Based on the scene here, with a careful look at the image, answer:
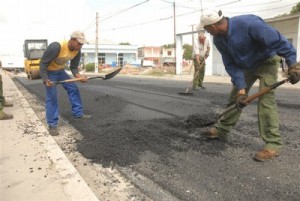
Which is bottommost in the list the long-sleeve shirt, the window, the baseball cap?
the long-sleeve shirt

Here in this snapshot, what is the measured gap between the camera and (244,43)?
12.1 ft

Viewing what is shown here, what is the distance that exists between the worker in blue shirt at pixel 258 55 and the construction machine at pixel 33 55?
19810 millimetres

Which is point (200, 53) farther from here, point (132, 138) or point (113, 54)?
point (113, 54)

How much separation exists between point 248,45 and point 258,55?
0.55ft

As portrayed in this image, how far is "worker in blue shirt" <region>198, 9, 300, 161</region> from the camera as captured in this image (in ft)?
11.6

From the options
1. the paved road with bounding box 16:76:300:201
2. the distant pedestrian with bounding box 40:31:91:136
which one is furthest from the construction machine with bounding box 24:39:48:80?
the distant pedestrian with bounding box 40:31:91:136

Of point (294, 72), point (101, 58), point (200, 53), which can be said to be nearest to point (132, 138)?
point (294, 72)

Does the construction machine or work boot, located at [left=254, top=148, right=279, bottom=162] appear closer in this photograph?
work boot, located at [left=254, top=148, right=279, bottom=162]

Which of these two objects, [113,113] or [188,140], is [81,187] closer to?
[188,140]

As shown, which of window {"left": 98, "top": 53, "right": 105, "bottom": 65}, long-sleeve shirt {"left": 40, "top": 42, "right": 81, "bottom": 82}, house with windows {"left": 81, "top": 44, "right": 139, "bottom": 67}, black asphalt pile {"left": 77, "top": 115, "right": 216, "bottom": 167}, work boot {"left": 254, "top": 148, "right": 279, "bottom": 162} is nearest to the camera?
work boot {"left": 254, "top": 148, "right": 279, "bottom": 162}

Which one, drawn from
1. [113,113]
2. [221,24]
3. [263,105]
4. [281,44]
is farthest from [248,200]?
[113,113]

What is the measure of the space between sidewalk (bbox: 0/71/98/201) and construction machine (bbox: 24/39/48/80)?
57.3 ft

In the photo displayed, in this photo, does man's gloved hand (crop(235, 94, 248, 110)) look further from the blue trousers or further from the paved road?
the blue trousers

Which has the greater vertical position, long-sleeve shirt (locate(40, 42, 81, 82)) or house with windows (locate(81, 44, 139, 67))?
house with windows (locate(81, 44, 139, 67))
